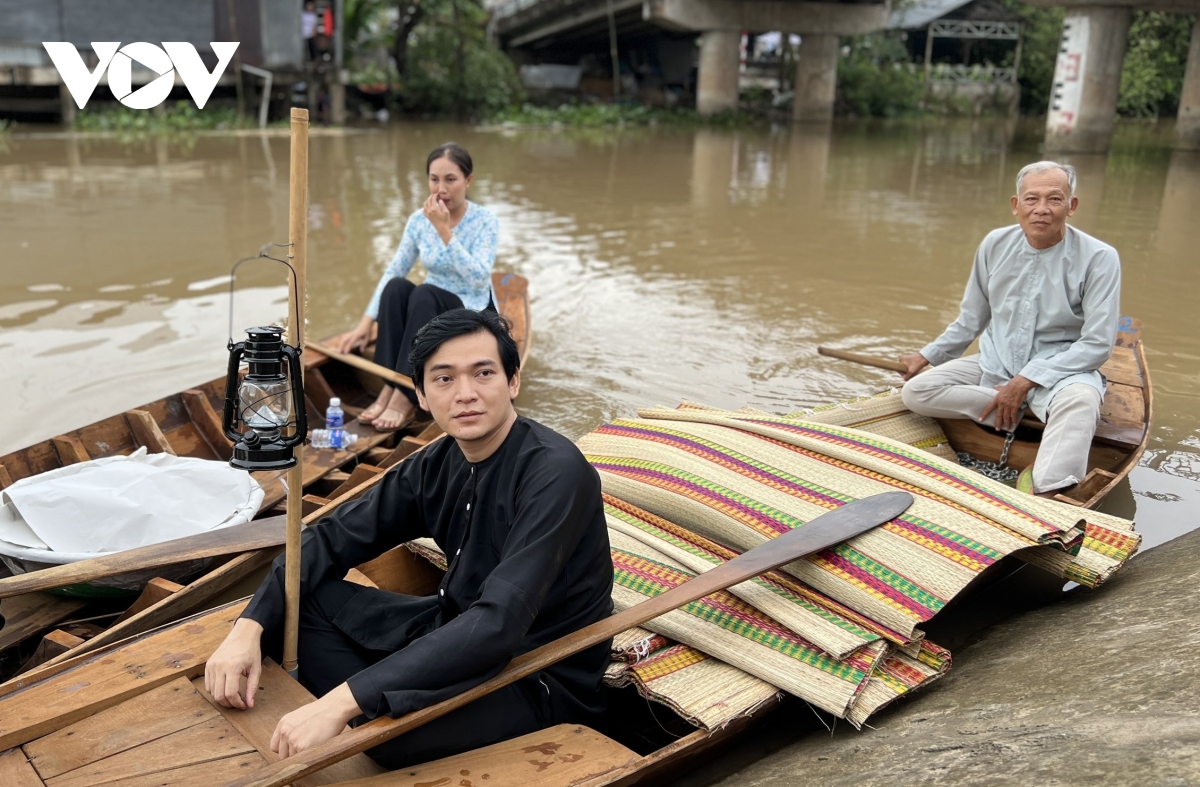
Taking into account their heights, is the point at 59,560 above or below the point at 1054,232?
below

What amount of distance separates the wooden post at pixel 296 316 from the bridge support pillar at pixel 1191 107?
67.9 feet

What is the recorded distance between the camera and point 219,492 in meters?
3.76

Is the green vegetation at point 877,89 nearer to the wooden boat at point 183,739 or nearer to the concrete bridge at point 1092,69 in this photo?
the concrete bridge at point 1092,69

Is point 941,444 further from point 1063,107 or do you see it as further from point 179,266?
point 1063,107

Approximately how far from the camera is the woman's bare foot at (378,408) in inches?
195

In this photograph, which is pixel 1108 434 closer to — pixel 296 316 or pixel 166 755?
pixel 296 316

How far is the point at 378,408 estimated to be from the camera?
4988 millimetres

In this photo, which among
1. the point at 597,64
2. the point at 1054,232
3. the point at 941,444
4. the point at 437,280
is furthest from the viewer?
the point at 597,64

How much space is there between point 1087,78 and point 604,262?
12793 millimetres

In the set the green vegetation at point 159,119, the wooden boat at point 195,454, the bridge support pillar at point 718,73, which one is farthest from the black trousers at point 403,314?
the bridge support pillar at point 718,73

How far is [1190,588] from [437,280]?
356 centimetres

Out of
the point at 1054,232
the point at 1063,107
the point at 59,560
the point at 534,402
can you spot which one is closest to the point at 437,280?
the point at 534,402

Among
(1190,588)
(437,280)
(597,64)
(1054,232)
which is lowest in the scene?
(1190,588)

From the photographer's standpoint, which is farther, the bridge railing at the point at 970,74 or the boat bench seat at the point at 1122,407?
the bridge railing at the point at 970,74
